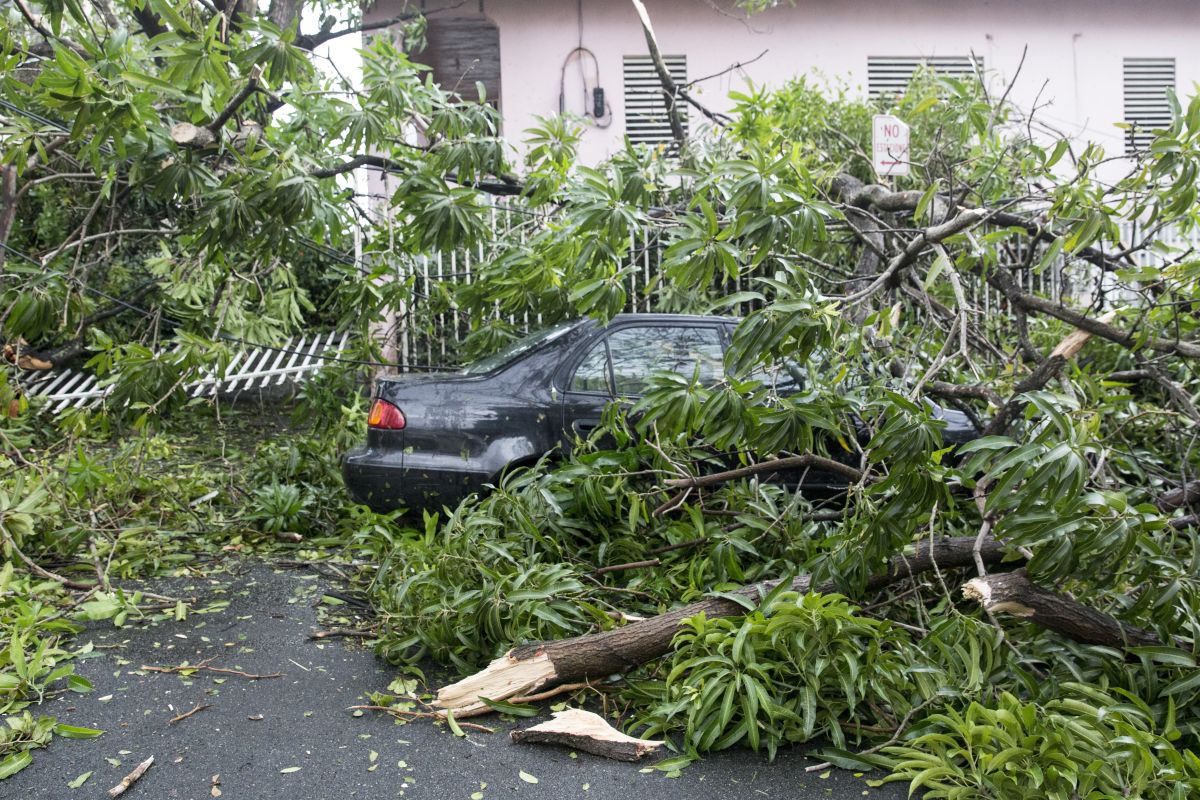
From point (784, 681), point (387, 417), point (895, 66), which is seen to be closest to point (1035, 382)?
point (784, 681)

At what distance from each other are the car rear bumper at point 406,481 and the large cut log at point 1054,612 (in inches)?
115

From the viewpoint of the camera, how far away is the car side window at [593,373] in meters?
5.68

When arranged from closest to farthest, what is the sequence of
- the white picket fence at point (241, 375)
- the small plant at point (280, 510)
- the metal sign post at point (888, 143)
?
the metal sign post at point (888, 143) < the small plant at point (280, 510) < the white picket fence at point (241, 375)

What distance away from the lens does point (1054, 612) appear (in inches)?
144

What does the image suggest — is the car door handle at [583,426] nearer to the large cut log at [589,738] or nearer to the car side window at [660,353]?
the car side window at [660,353]

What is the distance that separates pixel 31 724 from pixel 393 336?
5.59m

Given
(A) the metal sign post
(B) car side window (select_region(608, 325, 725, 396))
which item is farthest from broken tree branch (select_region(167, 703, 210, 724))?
(A) the metal sign post

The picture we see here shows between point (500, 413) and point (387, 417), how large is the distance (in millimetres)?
673

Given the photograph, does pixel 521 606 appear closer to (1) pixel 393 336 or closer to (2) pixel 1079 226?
(2) pixel 1079 226

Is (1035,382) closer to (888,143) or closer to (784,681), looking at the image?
(784,681)

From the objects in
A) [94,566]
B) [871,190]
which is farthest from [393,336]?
[871,190]

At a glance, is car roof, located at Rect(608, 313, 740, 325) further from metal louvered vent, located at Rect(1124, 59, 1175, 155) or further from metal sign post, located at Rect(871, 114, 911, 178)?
metal louvered vent, located at Rect(1124, 59, 1175, 155)

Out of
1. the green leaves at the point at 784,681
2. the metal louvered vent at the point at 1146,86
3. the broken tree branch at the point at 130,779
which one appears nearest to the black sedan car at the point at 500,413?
the green leaves at the point at 784,681

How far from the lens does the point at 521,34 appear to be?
1246 cm
